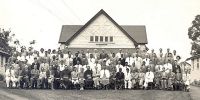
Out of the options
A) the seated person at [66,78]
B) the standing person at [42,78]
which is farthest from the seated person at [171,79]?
the standing person at [42,78]

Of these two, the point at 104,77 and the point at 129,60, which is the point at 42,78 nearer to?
the point at 104,77

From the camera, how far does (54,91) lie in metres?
21.4

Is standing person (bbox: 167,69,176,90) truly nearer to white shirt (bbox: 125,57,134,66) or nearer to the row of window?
white shirt (bbox: 125,57,134,66)

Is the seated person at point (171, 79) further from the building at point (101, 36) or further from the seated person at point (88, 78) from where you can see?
the building at point (101, 36)

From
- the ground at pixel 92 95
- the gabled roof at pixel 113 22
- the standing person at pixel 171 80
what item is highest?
the gabled roof at pixel 113 22

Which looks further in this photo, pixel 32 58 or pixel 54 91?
pixel 32 58

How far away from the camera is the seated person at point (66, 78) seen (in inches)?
903

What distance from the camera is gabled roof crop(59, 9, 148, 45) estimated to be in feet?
157

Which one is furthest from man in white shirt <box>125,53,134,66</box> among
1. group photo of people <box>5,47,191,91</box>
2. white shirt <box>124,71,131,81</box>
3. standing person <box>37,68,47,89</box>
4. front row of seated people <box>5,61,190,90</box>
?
standing person <box>37,68,47,89</box>

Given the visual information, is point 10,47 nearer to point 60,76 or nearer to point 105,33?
point 105,33

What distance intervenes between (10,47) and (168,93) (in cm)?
5933

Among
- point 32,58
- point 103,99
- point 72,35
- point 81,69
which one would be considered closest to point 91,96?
point 103,99

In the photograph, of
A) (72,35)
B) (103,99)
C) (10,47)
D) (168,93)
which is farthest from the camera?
(10,47)

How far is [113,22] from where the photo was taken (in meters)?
48.1
